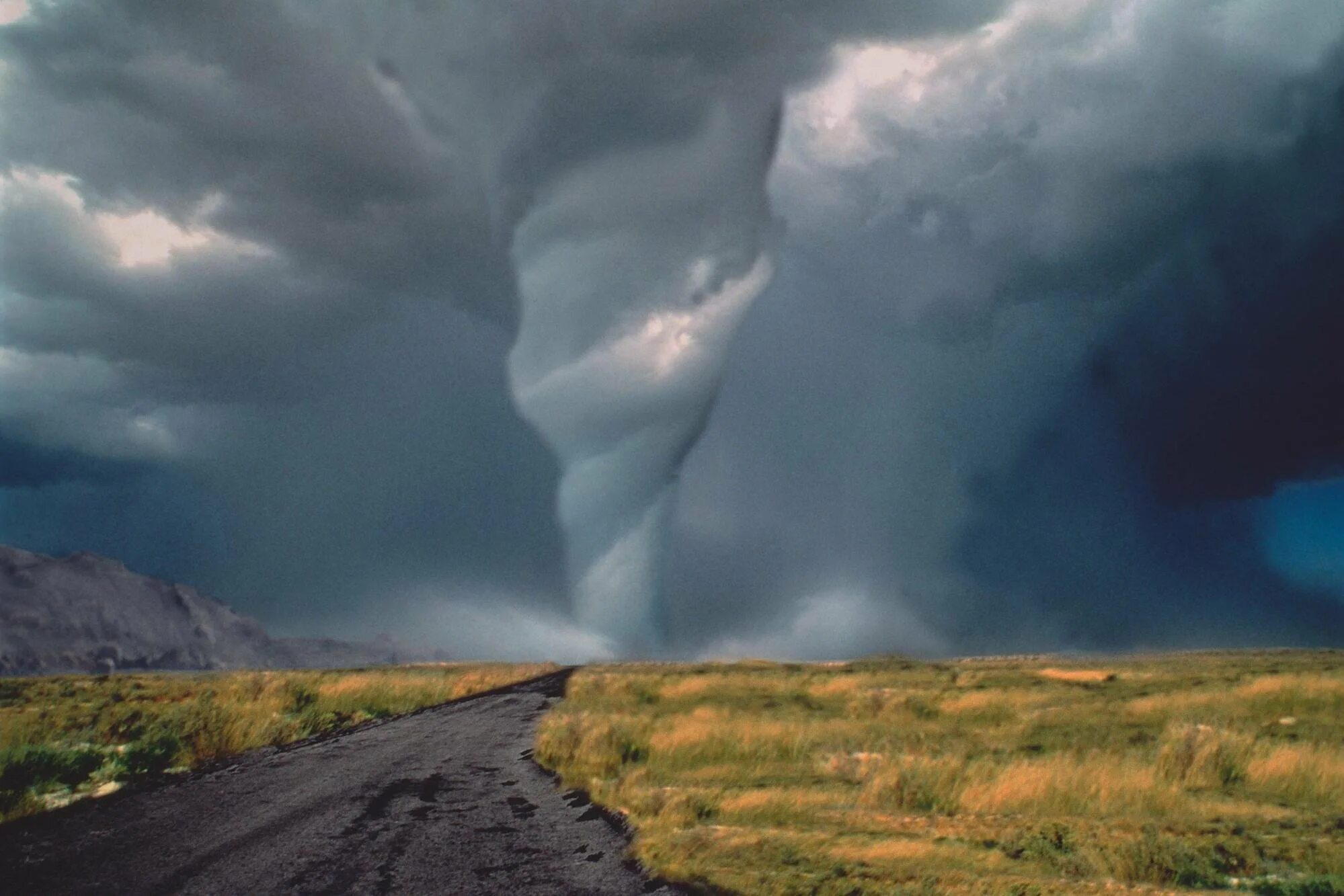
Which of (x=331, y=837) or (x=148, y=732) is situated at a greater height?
(x=148, y=732)

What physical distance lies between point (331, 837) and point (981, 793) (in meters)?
8.48

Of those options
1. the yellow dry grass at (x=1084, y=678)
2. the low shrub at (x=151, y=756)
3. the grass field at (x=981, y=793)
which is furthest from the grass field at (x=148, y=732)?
the yellow dry grass at (x=1084, y=678)

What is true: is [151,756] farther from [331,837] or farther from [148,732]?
[331,837]

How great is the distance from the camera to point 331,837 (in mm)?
10516

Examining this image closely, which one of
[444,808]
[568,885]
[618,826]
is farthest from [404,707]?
[568,885]

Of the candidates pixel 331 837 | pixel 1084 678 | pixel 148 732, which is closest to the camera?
pixel 331 837

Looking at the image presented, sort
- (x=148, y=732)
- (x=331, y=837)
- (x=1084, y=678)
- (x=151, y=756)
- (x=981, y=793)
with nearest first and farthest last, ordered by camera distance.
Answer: (x=331, y=837), (x=981, y=793), (x=151, y=756), (x=148, y=732), (x=1084, y=678)

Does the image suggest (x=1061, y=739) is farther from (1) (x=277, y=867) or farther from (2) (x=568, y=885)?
(1) (x=277, y=867)

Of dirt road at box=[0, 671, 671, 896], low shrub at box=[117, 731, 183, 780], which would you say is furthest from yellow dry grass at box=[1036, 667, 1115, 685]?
low shrub at box=[117, 731, 183, 780]

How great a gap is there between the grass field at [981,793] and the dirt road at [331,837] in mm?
925

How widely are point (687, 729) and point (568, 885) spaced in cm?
1065

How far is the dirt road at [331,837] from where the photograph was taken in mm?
8680

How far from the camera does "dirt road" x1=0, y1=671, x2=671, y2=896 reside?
Result: 868cm

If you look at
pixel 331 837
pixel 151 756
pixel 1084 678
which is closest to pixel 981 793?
pixel 331 837
